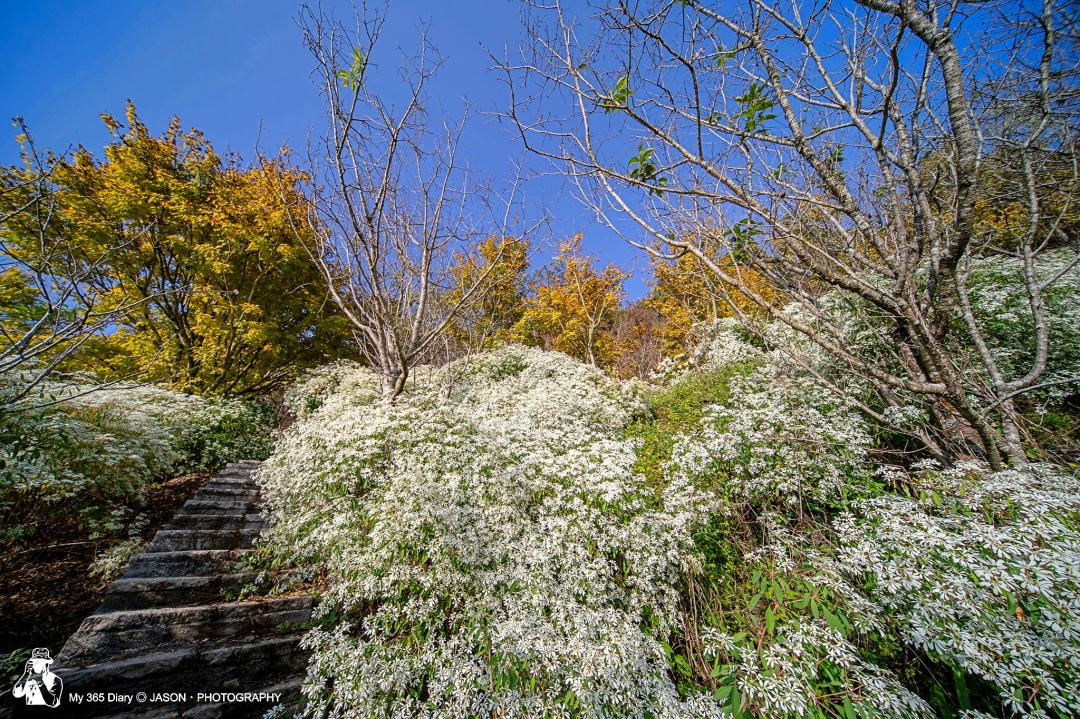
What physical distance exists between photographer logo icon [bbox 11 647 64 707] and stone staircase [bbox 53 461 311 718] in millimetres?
38

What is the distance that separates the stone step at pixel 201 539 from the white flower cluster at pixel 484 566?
1.45ft

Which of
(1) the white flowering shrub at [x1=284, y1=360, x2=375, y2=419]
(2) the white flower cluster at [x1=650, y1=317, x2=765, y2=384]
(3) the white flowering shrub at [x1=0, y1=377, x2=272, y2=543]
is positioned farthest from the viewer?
(1) the white flowering shrub at [x1=284, y1=360, x2=375, y2=419]

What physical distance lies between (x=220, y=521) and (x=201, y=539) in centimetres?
36

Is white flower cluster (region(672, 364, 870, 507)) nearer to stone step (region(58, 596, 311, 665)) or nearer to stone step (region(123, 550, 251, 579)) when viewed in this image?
stone step (region(58, 596, 311, 665))

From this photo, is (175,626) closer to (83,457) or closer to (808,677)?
(83,457)

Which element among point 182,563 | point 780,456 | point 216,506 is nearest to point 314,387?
point 216,506

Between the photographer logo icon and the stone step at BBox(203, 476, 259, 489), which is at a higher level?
the stone step at BBox(203, 476, 259, 489)

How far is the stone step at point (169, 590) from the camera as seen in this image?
9.87ft

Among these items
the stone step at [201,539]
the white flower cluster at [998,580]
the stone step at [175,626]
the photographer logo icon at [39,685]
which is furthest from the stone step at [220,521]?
the white flower cluster at [998,580]

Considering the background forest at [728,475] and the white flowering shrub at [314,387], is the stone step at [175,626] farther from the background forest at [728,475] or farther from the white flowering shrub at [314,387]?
the white flowering shrub at [314,387]

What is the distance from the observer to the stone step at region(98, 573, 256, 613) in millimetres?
3010

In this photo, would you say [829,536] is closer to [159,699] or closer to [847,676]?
[847,676]

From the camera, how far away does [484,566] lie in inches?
116

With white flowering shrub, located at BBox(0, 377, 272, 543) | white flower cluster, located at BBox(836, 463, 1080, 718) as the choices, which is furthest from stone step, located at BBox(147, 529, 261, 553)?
white flower cluster, located at BBox(836, 463, 1080, 718)
